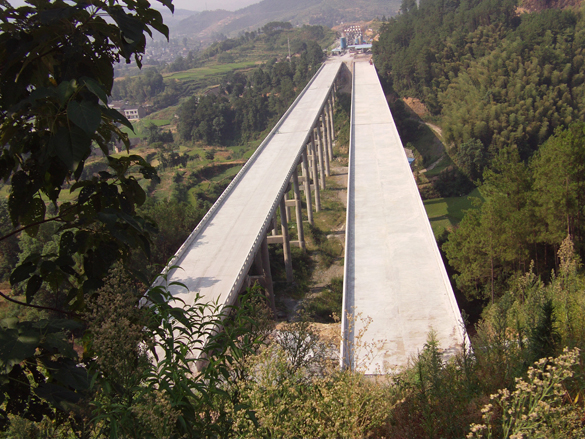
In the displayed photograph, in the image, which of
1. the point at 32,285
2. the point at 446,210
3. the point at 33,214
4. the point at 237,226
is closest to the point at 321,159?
the point at 446,210

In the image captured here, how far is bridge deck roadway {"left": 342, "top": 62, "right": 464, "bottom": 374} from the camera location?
1505cm

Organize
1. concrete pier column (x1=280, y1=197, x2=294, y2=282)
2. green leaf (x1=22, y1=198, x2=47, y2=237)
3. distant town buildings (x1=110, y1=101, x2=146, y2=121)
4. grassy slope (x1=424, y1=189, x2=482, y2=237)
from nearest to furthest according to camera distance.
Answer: green leaf (x1=22, y1=198, x2=47, y2=237) < concrete pier column (x1=280, y1=197, x2=294, y2=282) < grassy slope (x1=424, y1=189, x2=482, y2=237) < distant town buildings (x1=110, y1=101, x2=146, y2=121)

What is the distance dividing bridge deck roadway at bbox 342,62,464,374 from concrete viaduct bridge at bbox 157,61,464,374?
0.04 meters

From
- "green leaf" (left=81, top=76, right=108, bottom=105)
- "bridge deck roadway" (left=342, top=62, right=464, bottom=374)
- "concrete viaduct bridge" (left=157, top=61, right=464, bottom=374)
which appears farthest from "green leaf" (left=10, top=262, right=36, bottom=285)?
"bridge deck roadway" (left=342, top=62, right=464, bottom=374)

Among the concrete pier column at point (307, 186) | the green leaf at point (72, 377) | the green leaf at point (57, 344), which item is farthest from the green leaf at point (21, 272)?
the concrete pier column at point (307, 186)

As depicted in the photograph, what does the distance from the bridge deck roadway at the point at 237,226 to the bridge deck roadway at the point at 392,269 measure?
17.9ft

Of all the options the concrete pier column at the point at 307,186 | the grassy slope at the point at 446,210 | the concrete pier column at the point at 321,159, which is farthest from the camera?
the concrete pier column at the point at 321,159

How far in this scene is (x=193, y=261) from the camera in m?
24.8

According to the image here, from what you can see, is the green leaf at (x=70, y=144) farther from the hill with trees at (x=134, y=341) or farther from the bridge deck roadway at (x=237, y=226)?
the bridge deck roadway at (x=237, y=226)

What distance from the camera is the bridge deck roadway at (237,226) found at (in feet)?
73.4

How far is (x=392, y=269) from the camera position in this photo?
2006cm

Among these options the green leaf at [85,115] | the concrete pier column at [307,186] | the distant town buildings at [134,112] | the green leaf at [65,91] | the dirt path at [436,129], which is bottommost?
the concrete pier column at [307,186]

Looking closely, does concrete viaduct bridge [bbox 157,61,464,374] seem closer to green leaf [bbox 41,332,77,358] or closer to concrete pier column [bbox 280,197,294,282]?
concrete pier column [bbox 280,197,294,282]

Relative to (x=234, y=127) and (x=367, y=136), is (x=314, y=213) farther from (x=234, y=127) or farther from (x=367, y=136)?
(x=234, y=127)
